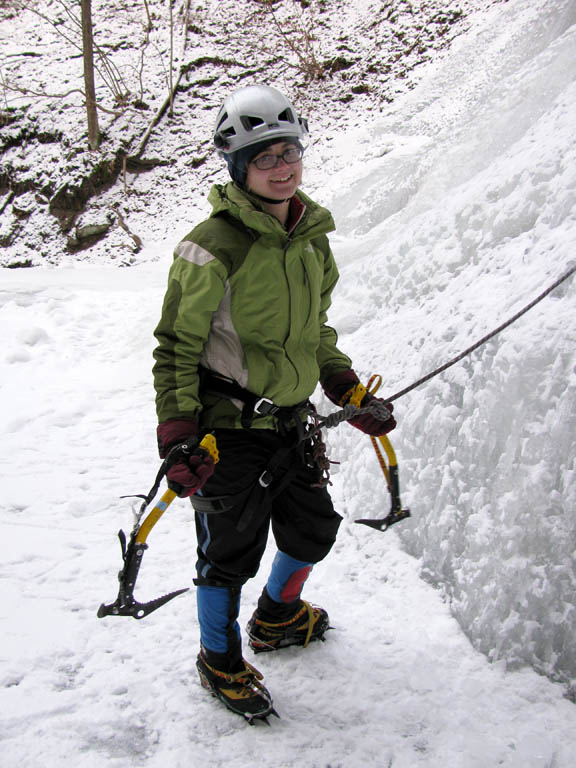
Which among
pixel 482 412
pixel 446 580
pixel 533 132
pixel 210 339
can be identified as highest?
pixel 533 132

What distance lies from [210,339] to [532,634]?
1.78 metres

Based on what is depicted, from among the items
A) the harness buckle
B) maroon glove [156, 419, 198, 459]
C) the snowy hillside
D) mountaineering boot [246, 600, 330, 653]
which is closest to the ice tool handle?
the harness buckle

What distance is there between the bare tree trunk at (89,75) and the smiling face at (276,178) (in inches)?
546

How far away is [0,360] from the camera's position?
593 centimetres

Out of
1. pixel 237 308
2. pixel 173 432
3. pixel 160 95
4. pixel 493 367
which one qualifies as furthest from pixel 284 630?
pixel 160 95

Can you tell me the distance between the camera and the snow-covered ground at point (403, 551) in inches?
86.6

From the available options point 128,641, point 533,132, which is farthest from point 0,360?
point 533,132

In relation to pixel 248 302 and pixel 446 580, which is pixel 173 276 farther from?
pixel 446 580

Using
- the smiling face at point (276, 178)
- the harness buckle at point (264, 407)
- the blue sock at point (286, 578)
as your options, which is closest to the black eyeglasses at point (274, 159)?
the smiling face at point (276, 178)

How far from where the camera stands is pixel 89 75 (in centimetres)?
1380

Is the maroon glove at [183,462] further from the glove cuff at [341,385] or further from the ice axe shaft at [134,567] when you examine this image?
the glove cuff at [341,385]

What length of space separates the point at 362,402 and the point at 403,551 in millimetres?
1197

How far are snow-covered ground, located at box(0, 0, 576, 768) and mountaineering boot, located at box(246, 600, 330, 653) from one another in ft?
0.24

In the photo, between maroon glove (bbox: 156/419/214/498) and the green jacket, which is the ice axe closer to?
maroon glove (bbox: 156/419/214/498)
